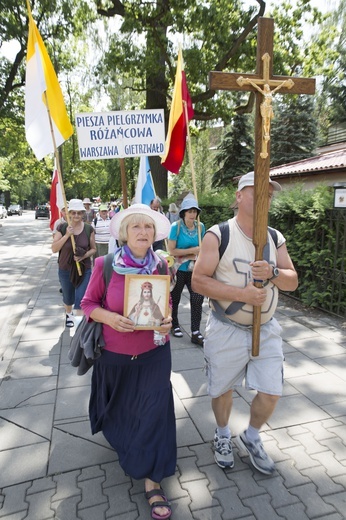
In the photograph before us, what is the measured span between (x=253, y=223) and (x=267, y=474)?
1.69 metres

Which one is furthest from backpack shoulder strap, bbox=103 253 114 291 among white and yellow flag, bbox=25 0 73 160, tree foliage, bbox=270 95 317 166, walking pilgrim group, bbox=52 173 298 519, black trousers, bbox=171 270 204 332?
tree foliage, bbox=270 95 317 166

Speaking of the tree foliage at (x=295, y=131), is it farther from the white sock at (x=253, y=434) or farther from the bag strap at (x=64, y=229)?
the white sock at (x=253, y=434)

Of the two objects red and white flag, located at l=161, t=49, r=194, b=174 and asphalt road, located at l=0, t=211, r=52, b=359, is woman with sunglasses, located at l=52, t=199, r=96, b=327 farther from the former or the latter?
red and white flag, located at l=161, t=49, r=194, b=174

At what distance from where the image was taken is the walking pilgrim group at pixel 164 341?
2.36 meters

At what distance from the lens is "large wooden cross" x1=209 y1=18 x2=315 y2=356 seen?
2.26 m

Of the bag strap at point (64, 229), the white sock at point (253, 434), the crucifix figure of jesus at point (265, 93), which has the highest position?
the crucifix figure of jesus at point (265, 93)

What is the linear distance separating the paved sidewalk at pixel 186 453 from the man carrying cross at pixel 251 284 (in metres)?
0.22

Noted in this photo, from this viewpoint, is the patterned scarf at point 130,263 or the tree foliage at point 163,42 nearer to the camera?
the patterned scarf at point 130,263

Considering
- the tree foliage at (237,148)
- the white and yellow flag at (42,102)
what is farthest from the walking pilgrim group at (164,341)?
the tree foliage at (237,148)

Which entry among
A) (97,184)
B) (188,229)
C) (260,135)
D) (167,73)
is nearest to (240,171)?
(167,73)

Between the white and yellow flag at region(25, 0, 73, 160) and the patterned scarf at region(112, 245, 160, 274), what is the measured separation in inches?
104

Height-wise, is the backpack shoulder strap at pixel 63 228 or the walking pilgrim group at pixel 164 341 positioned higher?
the backpack shoulder strap at pixel 63 228

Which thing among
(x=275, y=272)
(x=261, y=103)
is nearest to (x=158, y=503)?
(x=275, y=272)

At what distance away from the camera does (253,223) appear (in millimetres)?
2285
